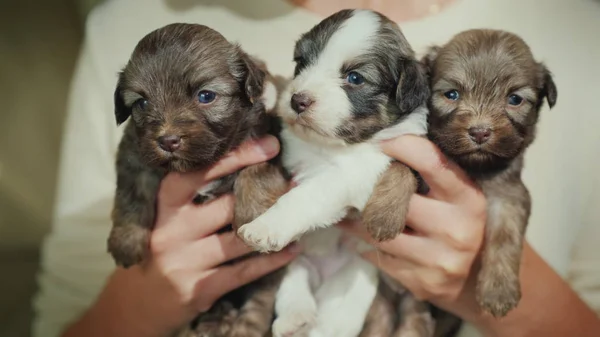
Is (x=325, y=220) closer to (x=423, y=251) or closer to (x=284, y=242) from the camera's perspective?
(x=284, y=242)

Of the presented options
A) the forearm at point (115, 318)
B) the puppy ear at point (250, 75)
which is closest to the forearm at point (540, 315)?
the puppy ear at point (250, 75)

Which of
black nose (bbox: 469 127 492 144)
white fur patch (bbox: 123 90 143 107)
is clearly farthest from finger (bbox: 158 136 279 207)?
black nose (bbox: 469 127 492 144)

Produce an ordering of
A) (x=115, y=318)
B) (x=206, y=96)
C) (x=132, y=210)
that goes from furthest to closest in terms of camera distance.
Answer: (x=115, y=318) → (x=132, y=210) → (x=206, y=96)

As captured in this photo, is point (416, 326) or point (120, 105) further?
point (416, 326)

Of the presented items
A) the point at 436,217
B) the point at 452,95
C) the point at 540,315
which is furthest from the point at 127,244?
the point at 540,315

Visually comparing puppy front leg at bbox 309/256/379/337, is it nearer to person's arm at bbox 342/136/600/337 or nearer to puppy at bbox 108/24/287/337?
person's arm at bbox 342/136/600/337

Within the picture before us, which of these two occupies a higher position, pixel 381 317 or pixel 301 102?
pixel 301 102

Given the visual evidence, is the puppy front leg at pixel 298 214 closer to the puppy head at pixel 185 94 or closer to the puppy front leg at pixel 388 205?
the puppy front leg at pixel 388 205

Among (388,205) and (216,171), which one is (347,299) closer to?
(388,205)
